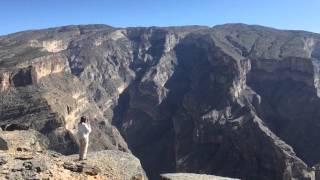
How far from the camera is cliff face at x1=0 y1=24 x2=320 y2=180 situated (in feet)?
282

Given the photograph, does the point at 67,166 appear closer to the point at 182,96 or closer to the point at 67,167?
the point at 67,167

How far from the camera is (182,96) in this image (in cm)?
13350

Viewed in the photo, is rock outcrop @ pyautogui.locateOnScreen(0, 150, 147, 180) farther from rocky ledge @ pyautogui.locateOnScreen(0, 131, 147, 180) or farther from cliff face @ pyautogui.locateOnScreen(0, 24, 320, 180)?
cliff face @ pyautogui.locateOnScreen(0, 24, 320, 180)

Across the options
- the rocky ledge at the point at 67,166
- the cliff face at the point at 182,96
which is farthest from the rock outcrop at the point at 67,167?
the cliff face at the point at 182,96

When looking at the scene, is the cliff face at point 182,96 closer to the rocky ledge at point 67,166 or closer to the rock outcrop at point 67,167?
the rocky ledge at point 67,166

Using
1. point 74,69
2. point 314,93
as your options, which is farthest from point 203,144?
point 74,69

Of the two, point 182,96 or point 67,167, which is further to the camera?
point 182,96

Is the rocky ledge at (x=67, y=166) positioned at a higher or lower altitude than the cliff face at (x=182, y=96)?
higher

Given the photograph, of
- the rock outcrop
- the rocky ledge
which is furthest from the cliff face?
the rock outcrop

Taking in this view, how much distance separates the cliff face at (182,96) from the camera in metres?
86.1

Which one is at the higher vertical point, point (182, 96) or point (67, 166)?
point (67, 166)

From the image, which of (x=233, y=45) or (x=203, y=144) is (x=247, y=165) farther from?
(x=233, y=45)

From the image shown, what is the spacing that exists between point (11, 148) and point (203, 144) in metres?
72.4

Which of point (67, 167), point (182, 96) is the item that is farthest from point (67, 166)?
point (182, 96)
